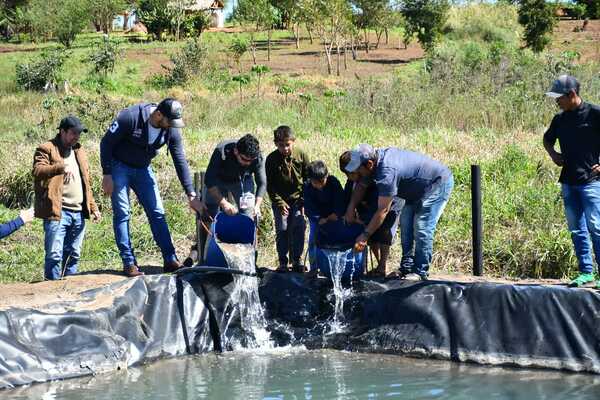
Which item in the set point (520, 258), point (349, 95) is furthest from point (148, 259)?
point (349, 95)

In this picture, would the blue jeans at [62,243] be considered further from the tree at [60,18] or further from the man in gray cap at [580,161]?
the tree at [60,18]

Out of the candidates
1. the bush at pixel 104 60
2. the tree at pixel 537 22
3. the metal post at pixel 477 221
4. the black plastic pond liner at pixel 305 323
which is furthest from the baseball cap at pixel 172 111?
the tree at pixel 537 22

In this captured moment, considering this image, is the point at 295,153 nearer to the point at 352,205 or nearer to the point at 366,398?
the point at 352,205

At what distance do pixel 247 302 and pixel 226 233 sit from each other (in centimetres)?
70

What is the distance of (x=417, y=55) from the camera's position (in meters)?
38.4

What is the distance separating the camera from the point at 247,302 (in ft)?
27.1

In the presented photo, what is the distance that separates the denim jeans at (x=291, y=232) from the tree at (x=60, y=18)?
3610cm

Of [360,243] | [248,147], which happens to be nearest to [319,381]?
[360,243]

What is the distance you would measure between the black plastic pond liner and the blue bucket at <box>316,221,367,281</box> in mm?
131

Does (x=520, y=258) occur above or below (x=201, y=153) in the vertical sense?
below

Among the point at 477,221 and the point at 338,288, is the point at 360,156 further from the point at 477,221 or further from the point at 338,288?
the point at 477,221

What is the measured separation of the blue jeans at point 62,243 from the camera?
8180 millimetres

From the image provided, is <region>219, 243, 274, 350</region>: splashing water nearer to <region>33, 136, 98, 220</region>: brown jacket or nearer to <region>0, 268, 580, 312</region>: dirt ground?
<region>0, 268, 580, 312</region>: dirt ground

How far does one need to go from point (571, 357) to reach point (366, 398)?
5.72 feet
